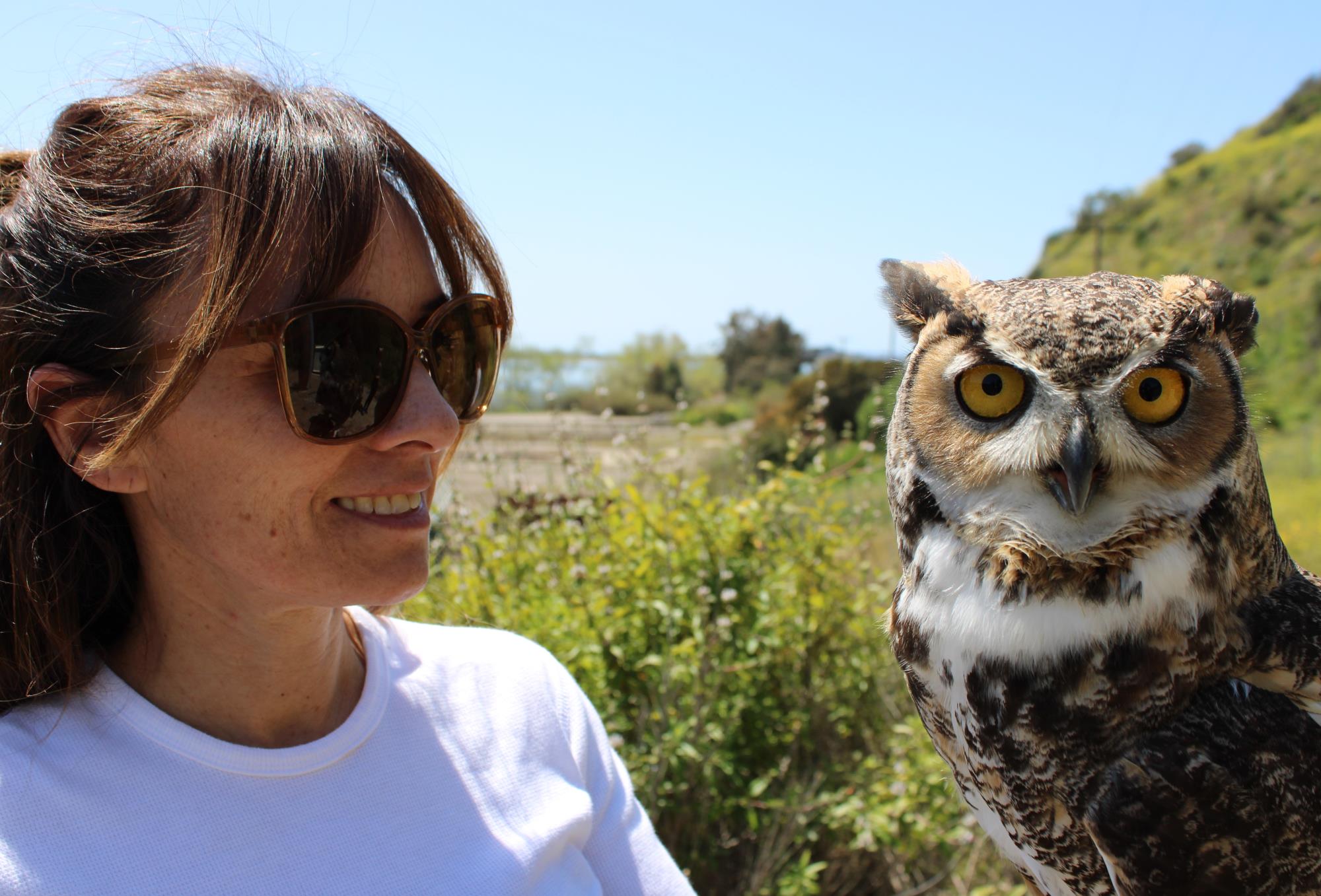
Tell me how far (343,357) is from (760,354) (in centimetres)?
1910

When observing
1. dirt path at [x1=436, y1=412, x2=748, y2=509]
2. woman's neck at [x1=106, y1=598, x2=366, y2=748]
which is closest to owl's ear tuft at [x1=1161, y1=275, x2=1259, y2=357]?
woman's neck at [x1=106, y1=598, x2=366, y2=748]

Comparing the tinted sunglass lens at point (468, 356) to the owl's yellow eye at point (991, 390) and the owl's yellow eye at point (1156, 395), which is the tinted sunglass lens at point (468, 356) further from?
the owl's yellow eye at point (1156, 395)

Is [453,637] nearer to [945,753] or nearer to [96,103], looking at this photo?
[945,753]

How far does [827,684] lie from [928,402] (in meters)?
2.13

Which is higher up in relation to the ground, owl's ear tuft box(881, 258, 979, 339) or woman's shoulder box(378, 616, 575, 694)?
owl's ear tuft box(881, 258, 979, 339)

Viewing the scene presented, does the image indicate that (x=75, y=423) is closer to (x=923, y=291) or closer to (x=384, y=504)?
(x=384, y=504)

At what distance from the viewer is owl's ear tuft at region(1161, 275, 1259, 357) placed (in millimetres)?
1178

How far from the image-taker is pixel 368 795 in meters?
1.21

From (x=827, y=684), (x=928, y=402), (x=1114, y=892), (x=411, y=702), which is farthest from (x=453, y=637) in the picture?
(x=827, y=684)

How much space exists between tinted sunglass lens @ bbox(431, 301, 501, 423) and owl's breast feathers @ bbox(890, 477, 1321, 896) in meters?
0.87

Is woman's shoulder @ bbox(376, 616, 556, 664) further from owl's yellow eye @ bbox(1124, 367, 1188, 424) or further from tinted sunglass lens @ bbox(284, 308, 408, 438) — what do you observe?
owl's yellow eye @ bbox(1124, 367, 1188, 424)

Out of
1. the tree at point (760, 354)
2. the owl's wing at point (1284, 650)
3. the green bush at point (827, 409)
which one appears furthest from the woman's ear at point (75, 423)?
the tree at point (760, 354)

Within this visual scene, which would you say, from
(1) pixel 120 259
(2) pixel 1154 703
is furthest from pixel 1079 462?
(1) pixel 120 259

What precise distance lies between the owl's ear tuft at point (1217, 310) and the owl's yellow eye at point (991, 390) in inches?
9.4
